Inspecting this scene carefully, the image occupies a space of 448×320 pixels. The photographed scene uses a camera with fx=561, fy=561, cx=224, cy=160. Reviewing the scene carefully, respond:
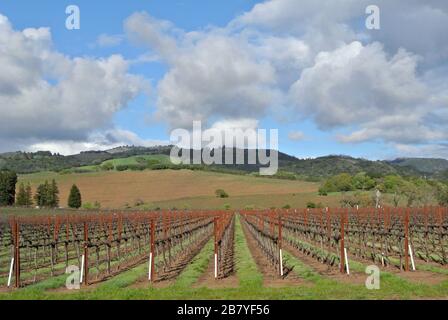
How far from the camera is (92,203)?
101 meters

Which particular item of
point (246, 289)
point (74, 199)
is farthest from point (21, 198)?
point (246, 289)

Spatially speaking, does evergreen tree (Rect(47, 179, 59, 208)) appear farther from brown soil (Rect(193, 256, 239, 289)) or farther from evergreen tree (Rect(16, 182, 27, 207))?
brown soil (Rect(193, 256, 239, 289))

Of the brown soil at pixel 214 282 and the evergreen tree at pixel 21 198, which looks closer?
the brown soil at pixel 214 282

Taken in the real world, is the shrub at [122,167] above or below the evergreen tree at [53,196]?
above

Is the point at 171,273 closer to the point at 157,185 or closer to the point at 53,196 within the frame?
the point at 53,196

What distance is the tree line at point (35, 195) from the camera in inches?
3986

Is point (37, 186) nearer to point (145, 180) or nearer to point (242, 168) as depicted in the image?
point (145, 180)

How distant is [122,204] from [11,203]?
23159 millimetres

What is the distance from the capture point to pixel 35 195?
345ft

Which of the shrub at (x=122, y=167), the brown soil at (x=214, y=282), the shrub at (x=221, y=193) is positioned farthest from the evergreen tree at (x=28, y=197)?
the brown soil at (x=214, y=282)

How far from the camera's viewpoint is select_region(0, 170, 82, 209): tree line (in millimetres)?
101250
